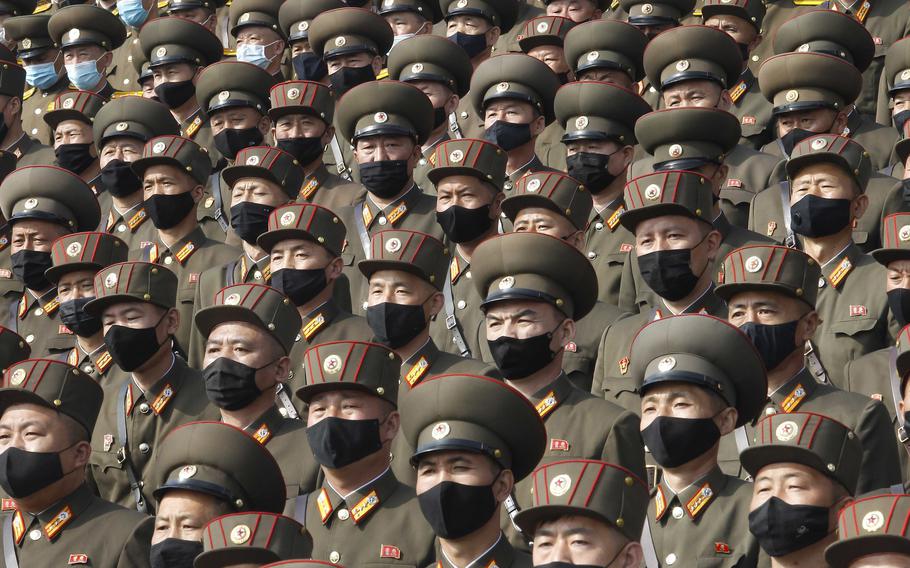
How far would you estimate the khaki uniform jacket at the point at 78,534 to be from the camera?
812cm

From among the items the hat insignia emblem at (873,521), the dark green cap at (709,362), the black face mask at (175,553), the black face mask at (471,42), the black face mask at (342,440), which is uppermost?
the hat insignia emblem at (873,521)

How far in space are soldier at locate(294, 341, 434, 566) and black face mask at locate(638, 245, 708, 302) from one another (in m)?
1.55

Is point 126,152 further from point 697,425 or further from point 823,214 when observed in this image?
point 697,425

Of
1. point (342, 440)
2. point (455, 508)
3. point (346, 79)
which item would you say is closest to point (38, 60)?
point (346, 79)

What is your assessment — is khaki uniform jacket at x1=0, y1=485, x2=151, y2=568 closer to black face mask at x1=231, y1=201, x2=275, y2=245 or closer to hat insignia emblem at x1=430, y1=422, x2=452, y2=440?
hat insignia emblem at x1=430, y1=422, x2=452, y2=440

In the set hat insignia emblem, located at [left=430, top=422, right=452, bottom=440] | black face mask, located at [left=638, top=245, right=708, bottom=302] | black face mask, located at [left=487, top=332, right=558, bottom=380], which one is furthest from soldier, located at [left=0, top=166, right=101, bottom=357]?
hat insignia emblem, located at [left=430, top=422, right=452, bottom=440]

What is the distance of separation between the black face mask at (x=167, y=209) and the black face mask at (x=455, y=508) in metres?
4.80

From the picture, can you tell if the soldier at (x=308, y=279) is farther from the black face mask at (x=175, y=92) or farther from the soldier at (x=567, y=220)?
the black face mask at (x=175, y=92)

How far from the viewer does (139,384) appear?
968cm

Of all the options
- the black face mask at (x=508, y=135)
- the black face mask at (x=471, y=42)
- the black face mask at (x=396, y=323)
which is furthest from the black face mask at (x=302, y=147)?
the black face mask at (x=396, y=323)

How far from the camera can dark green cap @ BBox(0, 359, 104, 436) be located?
844 centimetres

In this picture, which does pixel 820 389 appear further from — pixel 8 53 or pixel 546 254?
pixel 8 53

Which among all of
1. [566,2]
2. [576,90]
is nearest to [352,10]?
[566,2]

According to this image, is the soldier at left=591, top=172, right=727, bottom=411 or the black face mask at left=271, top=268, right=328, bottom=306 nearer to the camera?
the soldier at left=591, top=172, right=727, bottom=411
